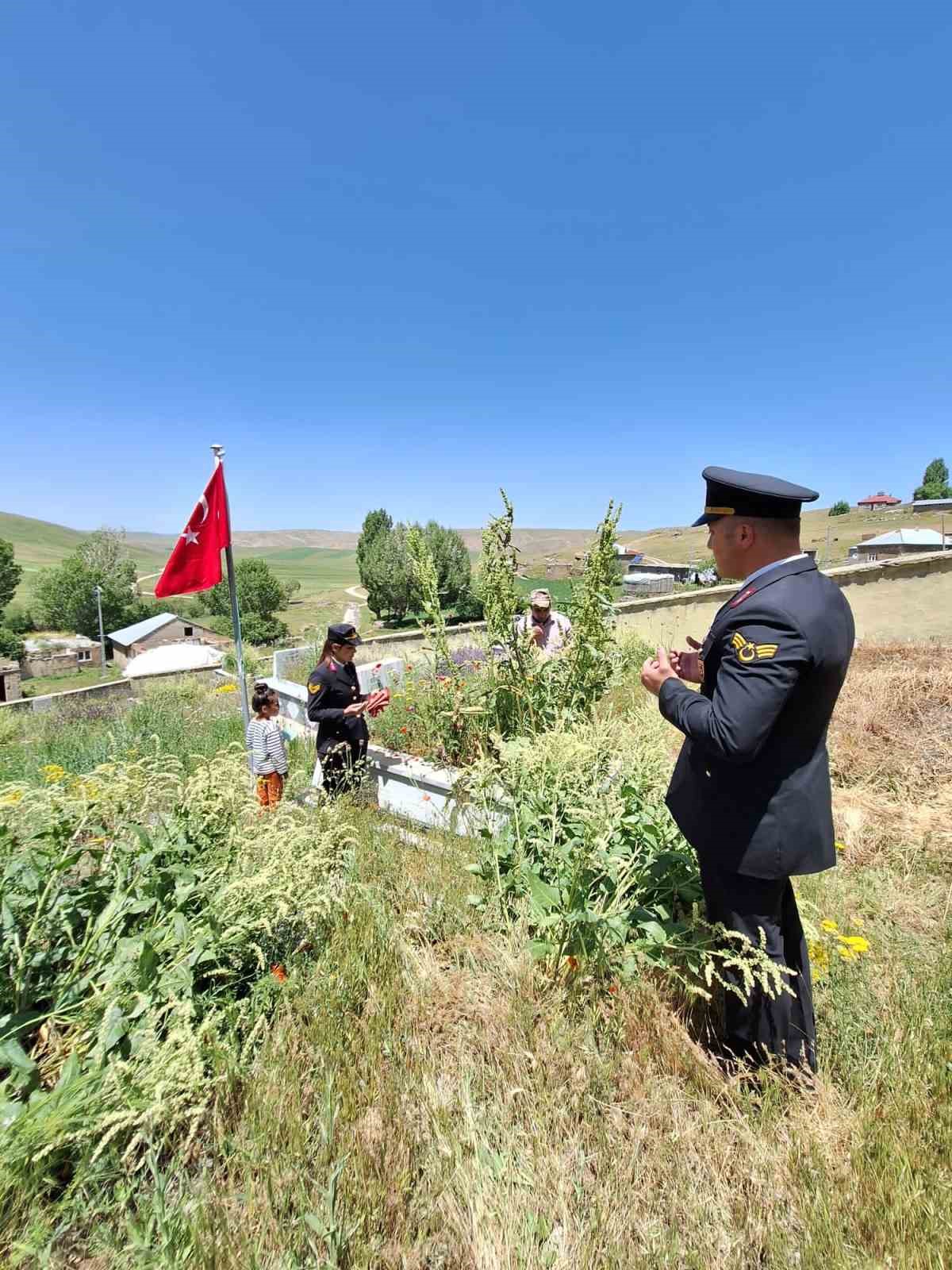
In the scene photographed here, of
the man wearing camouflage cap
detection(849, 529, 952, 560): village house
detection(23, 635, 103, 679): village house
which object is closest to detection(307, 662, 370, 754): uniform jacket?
the man wearing camouflage cap

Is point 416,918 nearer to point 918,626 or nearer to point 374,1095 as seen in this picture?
point 374,1095

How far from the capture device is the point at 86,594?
79.9m

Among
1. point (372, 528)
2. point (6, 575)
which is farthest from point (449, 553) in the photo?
point (6, 575)

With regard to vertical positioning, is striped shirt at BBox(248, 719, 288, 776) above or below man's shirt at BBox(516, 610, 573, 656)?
below

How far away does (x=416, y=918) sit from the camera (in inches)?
91.9

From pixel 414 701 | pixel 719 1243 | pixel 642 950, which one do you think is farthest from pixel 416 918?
pixel 414 701

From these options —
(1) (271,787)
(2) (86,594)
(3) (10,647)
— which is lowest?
(3) (10,647)

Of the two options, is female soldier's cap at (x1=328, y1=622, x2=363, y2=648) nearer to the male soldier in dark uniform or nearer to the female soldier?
the female soldier

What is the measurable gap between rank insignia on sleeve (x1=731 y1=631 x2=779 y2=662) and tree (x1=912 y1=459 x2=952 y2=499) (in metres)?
109

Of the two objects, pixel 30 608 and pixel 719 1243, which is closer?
pixel 719 1243

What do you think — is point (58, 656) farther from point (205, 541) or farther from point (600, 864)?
point (600, 864)

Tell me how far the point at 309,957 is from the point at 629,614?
36.5 ft

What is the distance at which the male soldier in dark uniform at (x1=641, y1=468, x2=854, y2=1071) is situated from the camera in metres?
1.52

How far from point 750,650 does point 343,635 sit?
342 cm
